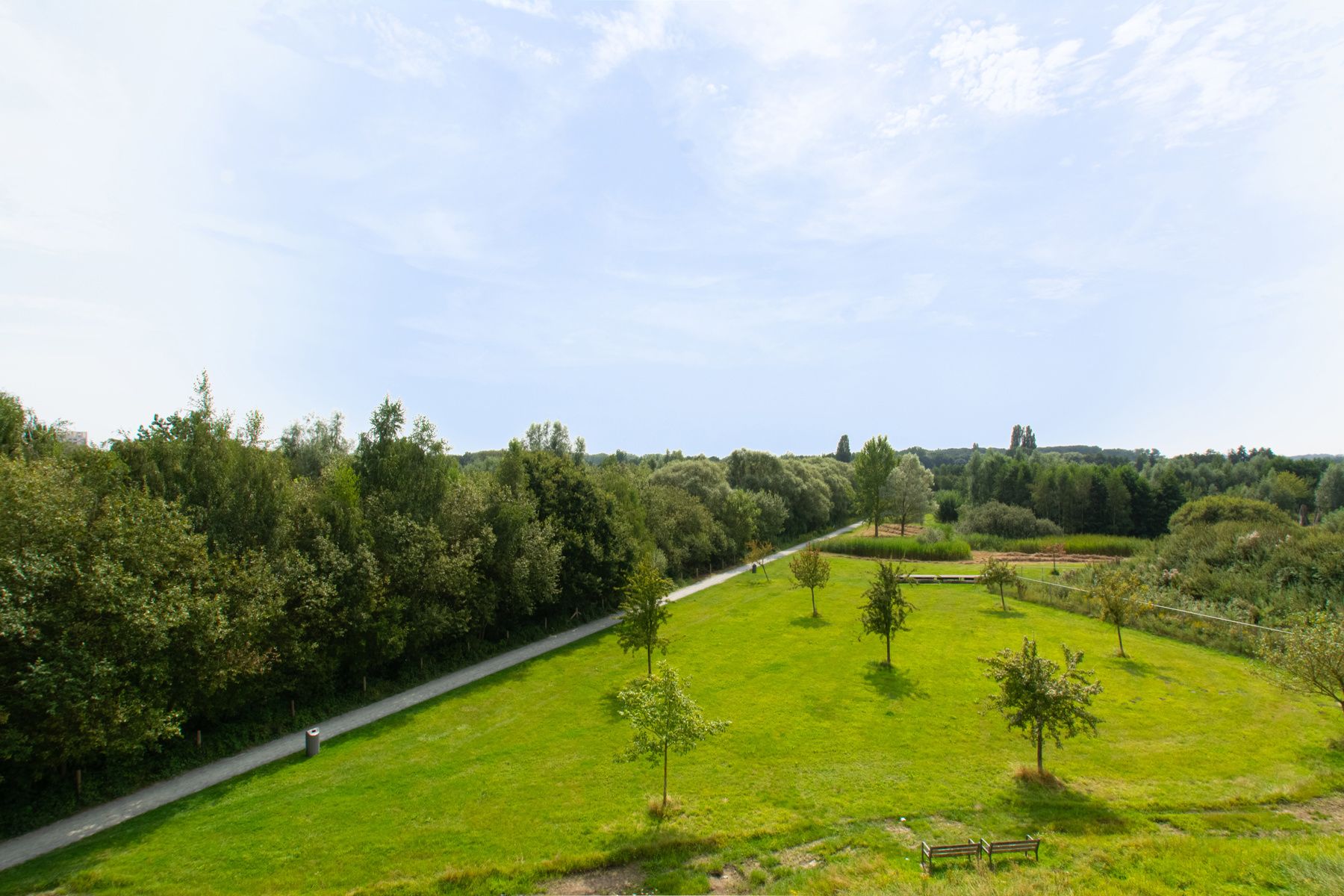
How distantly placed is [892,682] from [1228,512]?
4037 centimetres

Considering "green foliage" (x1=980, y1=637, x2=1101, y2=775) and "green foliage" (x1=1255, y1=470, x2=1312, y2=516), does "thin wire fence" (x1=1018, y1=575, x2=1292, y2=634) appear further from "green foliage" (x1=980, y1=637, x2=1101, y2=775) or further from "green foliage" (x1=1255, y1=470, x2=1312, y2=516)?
"green foliage" (x1=1255, y1=470, x2=1312, y2=516)

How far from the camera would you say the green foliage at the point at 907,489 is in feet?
253

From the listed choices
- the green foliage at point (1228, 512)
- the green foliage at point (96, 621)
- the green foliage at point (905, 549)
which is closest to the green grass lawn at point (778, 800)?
the green foliage at point (96, 621)

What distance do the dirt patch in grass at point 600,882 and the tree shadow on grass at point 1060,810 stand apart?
29.6 ft

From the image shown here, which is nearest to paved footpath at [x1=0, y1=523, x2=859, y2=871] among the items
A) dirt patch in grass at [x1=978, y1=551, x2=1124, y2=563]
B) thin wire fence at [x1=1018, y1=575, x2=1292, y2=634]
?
thin wire fence at [x1=1018, y1=575, x2=1292, y2=634]

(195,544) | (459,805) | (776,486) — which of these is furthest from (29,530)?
(776,486)

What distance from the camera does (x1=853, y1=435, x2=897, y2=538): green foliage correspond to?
7544cm

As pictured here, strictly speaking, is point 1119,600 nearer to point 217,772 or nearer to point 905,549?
point 905,549

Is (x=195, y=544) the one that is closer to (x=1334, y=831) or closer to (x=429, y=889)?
(x=429, y=889)

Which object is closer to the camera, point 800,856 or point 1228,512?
point 800,856

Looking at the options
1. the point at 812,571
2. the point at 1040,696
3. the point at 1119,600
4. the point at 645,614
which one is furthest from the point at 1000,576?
the point at 645,614

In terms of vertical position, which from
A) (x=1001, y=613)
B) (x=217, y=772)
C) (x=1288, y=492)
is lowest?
(x=217, y=772)

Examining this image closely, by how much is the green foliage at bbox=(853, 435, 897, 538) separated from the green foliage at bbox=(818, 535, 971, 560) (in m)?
12.0

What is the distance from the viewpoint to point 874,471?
75562 mm
